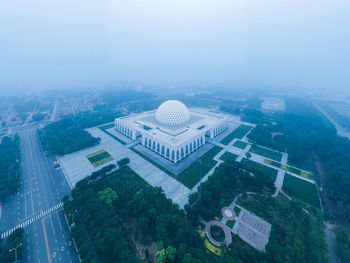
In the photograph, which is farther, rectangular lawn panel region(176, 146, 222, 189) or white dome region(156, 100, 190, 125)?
white dome region(156, 100, 190, 125)

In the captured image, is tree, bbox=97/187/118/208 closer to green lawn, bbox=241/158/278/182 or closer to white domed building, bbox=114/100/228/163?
white domed building, bbox=114/100/228/163

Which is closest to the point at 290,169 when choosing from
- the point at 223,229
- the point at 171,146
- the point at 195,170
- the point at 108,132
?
the point at 195,170

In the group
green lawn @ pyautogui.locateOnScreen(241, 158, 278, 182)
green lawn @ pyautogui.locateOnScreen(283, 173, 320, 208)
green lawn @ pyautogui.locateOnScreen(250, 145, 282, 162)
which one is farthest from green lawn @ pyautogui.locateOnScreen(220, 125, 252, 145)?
green lawn @ pyautogui.locateOnScreen(283, 173, 320, 208)

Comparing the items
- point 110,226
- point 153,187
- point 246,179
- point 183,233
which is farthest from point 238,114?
point 110,226

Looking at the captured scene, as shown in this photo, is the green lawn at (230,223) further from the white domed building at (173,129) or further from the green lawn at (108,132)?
the green lawn at (108,132)

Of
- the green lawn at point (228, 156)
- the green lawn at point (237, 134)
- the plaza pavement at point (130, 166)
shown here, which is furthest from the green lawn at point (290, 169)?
the plaza pavement at point (130, 166)

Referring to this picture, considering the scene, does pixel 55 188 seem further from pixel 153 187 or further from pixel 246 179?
pixel 246 179
